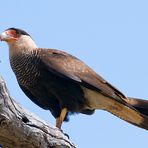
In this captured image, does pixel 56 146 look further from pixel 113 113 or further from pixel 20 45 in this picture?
pixel 20 45

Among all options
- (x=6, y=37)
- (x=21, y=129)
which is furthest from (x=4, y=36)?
(x=21, y=129)

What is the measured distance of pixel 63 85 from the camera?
19.0 feet

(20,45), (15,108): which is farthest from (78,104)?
(15,108)

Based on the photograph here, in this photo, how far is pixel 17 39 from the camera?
6352 millimetres

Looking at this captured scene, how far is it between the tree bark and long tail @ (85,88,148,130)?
1.74 meters

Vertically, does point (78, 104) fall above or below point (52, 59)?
below

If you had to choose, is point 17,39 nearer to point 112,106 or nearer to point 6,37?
point 6,37

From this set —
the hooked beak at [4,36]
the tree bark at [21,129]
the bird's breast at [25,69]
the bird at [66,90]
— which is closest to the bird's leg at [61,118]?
the bird at [66,90]

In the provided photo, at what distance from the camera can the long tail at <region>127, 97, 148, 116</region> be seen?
220 inches

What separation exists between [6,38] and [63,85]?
93cm

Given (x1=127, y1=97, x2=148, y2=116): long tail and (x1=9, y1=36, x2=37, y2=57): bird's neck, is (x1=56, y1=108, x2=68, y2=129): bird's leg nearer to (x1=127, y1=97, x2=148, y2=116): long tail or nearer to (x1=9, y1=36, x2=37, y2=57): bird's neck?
(x1=127, y1=97, x2=148, y2=116): long tail

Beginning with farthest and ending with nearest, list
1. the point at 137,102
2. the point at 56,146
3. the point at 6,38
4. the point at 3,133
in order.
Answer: the point at 6,38 → the point at 137,102 → the point at 56,146 → the point at 3,133

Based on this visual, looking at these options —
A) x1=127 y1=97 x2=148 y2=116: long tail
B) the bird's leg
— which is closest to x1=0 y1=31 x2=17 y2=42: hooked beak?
the bird's leg

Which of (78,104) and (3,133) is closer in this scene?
(3,133)
